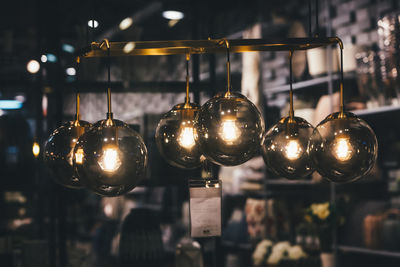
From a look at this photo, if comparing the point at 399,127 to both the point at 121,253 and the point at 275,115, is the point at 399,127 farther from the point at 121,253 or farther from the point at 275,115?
the point at 121,253

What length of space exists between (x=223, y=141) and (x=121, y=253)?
5.36ft

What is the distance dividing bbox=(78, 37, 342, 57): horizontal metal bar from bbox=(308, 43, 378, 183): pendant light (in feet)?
1.09

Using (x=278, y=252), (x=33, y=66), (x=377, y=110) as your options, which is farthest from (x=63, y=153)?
(x=278, y=252)

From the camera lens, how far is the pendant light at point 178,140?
1.91 metres

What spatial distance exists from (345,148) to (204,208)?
575mm

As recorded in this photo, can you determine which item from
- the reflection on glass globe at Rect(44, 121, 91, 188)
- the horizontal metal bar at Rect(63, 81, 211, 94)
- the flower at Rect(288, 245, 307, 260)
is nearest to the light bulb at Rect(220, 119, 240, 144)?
the reflection on glass globe at Rect(44, 121, 91, 188)

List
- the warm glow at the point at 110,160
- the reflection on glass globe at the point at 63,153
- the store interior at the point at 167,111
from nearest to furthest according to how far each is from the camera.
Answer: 1. the warm glow at the point at 110,160
2. the reflection on glass globe at the point at 63,153
3. the store interior at the point at 167,111

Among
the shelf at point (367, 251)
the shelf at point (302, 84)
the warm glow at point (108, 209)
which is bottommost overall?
the shelf at point (367, 251)

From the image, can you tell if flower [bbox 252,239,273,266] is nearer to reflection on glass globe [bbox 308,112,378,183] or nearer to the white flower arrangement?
the white flower arrangement

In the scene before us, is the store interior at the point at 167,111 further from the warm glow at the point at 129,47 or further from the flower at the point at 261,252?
the warm glow at the point at 129,47

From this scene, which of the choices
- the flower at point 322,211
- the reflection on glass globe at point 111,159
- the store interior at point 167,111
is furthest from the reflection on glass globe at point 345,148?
the flower at point 322,211

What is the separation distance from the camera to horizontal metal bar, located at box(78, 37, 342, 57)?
1.82 metres

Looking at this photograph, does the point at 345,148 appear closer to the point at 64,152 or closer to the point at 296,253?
the point at 64,152

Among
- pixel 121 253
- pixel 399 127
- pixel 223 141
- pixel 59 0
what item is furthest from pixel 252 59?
pixel 223 141
